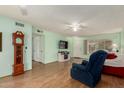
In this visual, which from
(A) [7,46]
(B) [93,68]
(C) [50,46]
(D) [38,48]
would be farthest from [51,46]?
(B) [93,68]

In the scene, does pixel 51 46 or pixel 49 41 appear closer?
pixel 49 41

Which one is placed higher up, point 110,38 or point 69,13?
point 69,13

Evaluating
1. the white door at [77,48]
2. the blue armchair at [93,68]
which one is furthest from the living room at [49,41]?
the white door at [77,48]

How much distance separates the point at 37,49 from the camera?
735cm

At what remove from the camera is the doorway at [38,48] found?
6691mm

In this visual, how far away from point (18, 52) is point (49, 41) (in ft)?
9.52

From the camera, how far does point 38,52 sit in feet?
23.8

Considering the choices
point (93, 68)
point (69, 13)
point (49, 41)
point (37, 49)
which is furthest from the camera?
point (37, 49)

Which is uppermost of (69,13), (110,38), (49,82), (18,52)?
(69,13)

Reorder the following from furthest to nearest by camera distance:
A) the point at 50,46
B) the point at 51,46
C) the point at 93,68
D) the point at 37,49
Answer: the point at 37,49
the point at 51,46
the point at 50,46
the point at 93,68

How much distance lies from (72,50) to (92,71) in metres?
7.27

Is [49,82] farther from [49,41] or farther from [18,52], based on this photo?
[49,41]

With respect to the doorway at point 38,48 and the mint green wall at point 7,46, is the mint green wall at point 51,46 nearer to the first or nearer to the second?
the doorway at point 38,48
